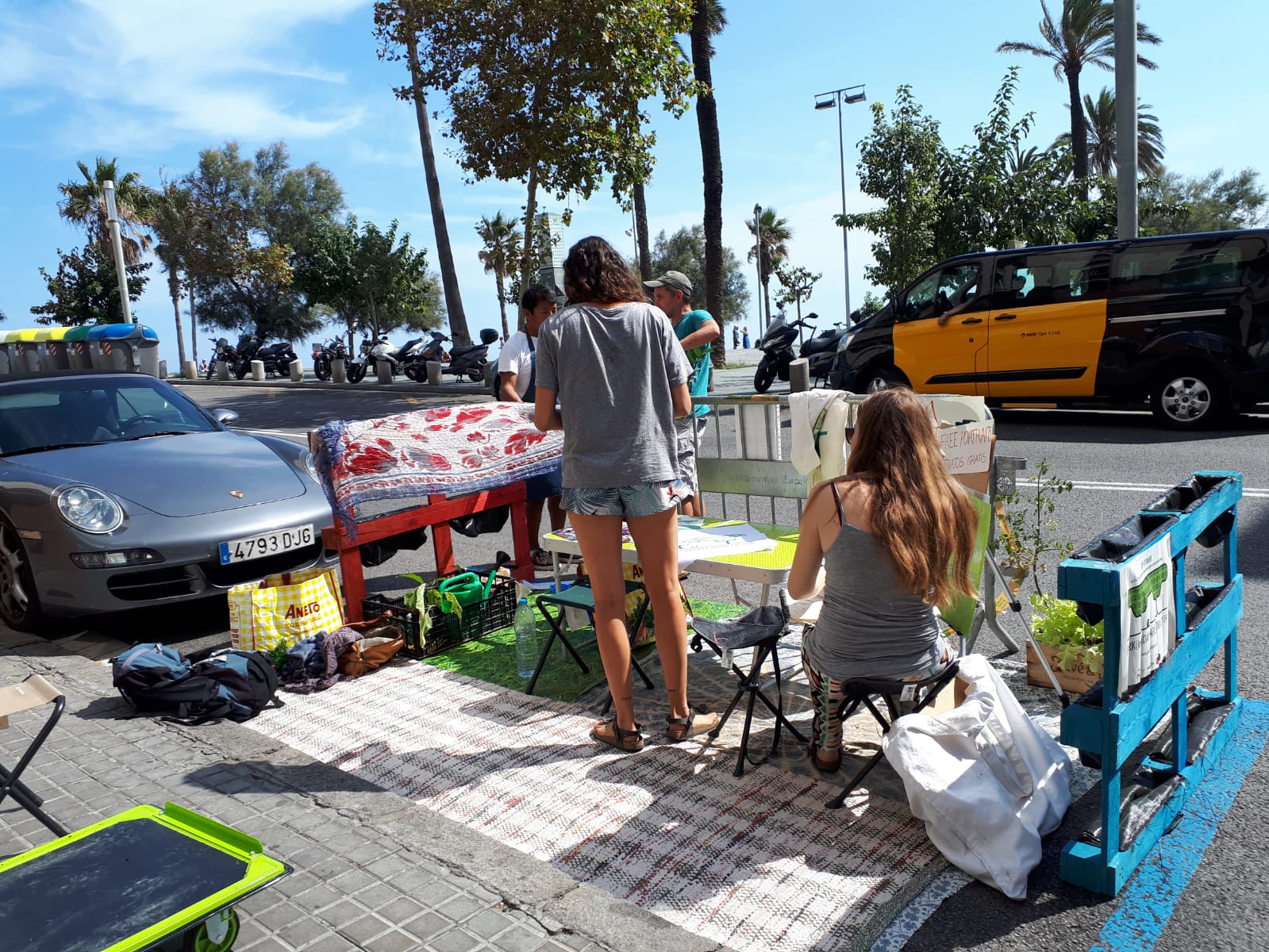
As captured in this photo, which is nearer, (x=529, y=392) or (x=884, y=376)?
(x=529, y=392)

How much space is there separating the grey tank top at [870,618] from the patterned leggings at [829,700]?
0.03 meters

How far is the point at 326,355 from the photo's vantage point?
92.7ft

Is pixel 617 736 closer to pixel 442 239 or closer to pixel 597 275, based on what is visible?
pixel 597 275

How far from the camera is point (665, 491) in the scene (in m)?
3.68

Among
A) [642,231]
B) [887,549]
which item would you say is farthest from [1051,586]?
[642,231]

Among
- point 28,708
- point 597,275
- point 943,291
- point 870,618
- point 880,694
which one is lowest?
point 880,694

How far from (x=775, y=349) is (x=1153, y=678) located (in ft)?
49.1

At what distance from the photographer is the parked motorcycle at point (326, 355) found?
28141 millimetres

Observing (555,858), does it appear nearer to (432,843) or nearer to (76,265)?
(432,843)

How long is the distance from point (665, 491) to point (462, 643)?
2.17 metres

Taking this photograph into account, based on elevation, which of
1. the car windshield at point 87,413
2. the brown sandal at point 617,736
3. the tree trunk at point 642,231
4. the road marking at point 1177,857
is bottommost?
the road marking at point 1177,857

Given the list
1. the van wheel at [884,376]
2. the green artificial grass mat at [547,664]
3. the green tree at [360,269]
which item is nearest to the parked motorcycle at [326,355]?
the green tree at [360,269]

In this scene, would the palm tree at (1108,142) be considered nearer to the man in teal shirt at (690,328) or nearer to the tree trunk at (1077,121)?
the tree trunk at (1077,121)

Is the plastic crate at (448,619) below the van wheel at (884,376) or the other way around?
below
